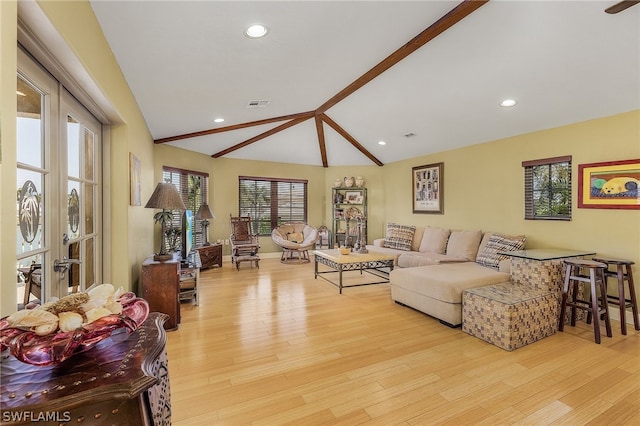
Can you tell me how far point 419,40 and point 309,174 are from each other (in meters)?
5.01

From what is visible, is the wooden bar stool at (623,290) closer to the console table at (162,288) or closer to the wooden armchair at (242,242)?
the console table at (162,288)

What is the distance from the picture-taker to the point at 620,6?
2.06 m

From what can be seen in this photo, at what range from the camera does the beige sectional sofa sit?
3.11m

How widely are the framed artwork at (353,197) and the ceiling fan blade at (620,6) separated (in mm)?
5362

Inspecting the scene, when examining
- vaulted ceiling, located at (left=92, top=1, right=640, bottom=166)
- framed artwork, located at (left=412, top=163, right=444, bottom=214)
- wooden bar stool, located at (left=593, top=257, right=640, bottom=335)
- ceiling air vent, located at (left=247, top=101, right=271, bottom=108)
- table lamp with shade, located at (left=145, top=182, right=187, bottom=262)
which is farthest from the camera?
framed artwork, located at (left=412, top=163, right=444, bottom=214)

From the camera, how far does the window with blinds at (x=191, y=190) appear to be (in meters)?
5.47

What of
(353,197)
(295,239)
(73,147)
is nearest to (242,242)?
(295,239)

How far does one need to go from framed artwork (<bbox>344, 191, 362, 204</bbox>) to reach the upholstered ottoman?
14.5 feet

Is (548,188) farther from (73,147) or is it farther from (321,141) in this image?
(73,147)

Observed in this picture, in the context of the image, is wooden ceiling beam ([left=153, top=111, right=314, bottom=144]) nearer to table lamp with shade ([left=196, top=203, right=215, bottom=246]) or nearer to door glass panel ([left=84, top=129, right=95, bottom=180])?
table lamp with shade ([left=196, top=203, right=215, bottom=246])

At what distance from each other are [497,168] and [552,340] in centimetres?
271

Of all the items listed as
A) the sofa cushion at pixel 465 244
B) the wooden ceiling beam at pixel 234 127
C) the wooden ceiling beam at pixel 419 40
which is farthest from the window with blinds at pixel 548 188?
the wooden ceiling beam at pixel 234 127

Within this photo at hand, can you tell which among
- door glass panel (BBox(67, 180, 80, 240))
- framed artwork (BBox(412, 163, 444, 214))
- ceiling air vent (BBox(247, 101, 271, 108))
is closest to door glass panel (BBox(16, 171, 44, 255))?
door glass panel (BBox(67, 180, 80, 240))

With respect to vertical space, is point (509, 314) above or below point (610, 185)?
below
